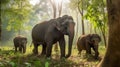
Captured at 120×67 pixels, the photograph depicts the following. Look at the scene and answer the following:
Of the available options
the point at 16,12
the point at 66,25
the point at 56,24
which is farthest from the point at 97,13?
the point at 16,12

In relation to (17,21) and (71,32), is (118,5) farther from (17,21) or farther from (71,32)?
(17,21)

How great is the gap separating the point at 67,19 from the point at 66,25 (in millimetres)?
270

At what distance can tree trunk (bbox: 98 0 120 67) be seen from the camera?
4767mm

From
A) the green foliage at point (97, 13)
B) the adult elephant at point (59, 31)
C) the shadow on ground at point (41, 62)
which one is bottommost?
the shadow on ground at point (41, 62)

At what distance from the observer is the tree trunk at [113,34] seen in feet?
15.6

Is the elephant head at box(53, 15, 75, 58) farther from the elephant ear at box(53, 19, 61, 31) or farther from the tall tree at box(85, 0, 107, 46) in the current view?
the tall tree at box(85, 0, 107, 46)

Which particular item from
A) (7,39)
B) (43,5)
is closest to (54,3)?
(7,39)

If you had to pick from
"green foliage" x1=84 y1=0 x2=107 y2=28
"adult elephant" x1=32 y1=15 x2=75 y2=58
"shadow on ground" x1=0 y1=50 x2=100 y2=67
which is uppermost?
"green foliage" x1=84 y1=0 x2=107 y2=28

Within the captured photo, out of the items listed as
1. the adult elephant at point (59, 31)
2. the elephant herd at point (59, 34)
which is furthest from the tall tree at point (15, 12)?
the adult elephant at point (59, 31)

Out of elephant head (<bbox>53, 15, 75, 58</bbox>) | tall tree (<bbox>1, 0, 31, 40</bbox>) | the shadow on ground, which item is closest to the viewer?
the shadow on ground

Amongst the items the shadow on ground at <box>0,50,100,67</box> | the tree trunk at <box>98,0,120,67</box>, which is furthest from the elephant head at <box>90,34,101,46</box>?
the tree trunk at <box>98,0,120,67</box>

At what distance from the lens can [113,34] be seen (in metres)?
4.83

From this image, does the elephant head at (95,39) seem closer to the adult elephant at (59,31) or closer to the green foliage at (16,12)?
the adult elephant at (59,31)

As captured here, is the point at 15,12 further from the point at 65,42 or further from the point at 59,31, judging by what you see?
the point at 59,31
